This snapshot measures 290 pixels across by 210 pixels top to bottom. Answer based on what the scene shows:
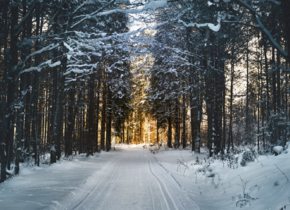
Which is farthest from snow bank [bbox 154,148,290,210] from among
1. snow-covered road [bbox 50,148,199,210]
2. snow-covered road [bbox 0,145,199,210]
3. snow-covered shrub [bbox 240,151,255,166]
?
snow-covered road [bbox 0,145,199,210]

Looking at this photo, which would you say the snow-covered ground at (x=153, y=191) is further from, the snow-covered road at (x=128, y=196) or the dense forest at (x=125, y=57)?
the dense forest at (x=125, y=57)

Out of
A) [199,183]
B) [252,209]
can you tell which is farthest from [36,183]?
[252,209]

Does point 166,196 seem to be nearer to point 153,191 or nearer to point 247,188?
point 153,191

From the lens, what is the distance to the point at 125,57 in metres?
15.2

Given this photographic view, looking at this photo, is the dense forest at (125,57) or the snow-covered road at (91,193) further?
the dense forest at (125,57)

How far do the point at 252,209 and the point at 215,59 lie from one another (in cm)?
1212

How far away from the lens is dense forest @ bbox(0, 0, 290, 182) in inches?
280

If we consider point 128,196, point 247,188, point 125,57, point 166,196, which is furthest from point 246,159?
point 125,57

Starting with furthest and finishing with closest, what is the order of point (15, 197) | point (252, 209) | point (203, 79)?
point (203, 79), point (15, 197), point (252, 209)

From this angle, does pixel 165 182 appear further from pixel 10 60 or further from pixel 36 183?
pixel 10 60

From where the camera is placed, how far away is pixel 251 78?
83.5 ft

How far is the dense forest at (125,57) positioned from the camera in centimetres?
710

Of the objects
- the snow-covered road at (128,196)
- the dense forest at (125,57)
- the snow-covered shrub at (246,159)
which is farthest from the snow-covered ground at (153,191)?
the dense forest at (125,57)

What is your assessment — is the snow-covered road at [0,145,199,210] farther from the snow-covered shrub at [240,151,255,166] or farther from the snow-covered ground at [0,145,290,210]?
the snow-covered shrub at [240,151,255,166]
